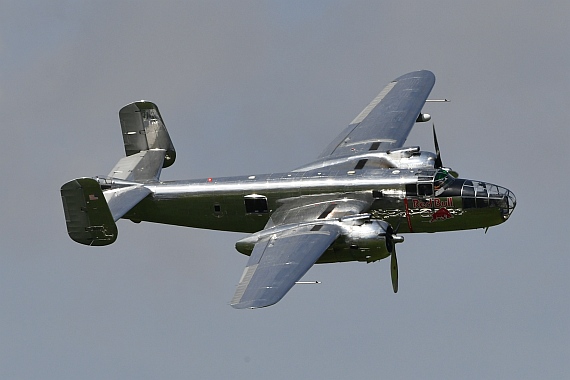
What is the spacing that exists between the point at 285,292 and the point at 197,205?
10.3m

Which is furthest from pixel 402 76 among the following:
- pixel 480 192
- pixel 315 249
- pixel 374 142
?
pixel 315 249

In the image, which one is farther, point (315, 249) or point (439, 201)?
point (439, 201)

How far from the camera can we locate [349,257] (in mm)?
59844

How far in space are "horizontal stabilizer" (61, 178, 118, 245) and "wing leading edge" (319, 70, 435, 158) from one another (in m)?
10.4

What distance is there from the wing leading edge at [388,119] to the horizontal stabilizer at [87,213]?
10434mm

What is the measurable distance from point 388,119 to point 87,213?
14.6 metres

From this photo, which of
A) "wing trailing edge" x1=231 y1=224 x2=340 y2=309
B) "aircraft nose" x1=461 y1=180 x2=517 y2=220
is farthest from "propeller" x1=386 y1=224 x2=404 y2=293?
"aircraft nose" x1=461 y1=180 x2=517 y2=220

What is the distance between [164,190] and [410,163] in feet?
30.7

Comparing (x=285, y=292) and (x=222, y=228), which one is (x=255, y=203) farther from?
(x=285, y=292)

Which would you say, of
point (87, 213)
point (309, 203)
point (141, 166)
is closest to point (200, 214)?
point (141, 166)

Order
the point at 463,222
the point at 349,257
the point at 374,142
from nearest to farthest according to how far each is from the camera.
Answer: the point at 349,257
the point at 463,222
the point at 374,142

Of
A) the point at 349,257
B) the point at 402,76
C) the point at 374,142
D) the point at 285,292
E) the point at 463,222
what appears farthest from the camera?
the point at 402,76

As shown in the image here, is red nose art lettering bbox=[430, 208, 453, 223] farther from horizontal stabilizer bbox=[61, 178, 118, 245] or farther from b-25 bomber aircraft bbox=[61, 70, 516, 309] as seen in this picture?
horizontal stabilizer bbox=[61, 178, 118, 245]

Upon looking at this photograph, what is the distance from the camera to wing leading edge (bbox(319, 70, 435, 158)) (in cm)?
6825
